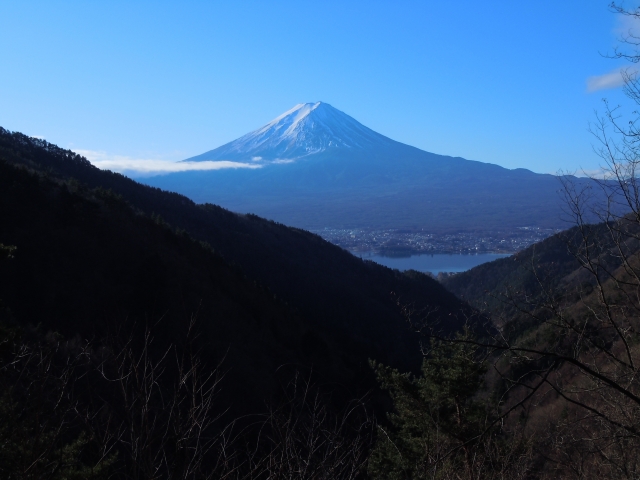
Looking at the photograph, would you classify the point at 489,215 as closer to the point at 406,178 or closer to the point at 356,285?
the point at 406,178

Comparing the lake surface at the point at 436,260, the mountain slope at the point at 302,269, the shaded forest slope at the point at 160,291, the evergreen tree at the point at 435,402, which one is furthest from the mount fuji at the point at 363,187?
the evergreen tree at the point at 435,402

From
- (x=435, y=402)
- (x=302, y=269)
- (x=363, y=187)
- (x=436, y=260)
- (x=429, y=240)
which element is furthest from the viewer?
(x=363, y=187)

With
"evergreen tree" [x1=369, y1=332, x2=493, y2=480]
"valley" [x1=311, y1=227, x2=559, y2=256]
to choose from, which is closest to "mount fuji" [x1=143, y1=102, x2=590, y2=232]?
"valley" [x1=311, y1=227, x2=559, y2=256]

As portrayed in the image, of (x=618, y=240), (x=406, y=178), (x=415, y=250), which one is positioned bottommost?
(x=415, y=250)

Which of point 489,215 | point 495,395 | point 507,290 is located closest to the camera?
point 507,290

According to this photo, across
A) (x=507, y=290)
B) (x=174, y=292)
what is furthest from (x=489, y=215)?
(x=507, y=290)

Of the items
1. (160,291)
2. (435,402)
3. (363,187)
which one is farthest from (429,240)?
(435,402)

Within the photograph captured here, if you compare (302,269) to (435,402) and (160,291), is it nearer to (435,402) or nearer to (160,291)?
(160,291)
